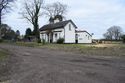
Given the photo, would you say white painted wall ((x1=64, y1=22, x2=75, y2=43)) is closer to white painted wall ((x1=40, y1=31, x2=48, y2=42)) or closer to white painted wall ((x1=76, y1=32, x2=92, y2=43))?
white painted wall ((x1=76, y1=32, x2=92, y2=43))

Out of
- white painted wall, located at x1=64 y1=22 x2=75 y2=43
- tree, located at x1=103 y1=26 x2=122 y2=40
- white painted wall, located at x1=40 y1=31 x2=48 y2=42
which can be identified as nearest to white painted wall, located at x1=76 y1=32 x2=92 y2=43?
white painted wall, located at x1=64 y1=22 x2=75 y2=43

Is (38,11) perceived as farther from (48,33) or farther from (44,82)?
(44,82)

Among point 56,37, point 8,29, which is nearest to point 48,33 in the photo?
point 56,37

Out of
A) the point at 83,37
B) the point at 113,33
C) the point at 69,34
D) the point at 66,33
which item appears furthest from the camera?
the point at 113,33

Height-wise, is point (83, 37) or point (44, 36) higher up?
point (44, 36)

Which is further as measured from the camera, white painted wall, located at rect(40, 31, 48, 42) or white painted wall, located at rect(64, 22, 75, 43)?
white painted wall, located at rect(40, 31, 48, 42)

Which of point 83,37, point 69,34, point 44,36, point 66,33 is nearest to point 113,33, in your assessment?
point 83,37

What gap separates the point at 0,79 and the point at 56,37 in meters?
52.7

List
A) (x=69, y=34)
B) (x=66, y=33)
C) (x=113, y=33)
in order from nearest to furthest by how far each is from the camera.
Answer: (x=66, y=33)
(x=69, y=34)
(x=113, y=33)

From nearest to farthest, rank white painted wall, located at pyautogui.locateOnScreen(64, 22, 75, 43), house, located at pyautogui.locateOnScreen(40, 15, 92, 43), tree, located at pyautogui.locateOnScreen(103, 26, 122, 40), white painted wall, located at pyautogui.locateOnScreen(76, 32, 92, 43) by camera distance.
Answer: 1. house, located at pyautogui.locateOnScreen(40, 15, 92, 43)
2. white painted wall, located at pyautogui.locateOnScreen(64, 22, 75, 43)
3. white painted wall, located at pyautogui.locateOnScreen(76, 32, 92, 43)
4. tree, located at pyautogui.locateOnScreen(103, 26, 122, 40)

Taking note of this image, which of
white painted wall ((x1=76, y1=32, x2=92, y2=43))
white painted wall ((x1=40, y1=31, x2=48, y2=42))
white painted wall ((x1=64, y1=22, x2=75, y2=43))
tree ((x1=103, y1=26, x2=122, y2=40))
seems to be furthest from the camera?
tree ((x1=103, y1=26, x2=122, y2=40))

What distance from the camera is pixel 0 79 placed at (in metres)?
12.5

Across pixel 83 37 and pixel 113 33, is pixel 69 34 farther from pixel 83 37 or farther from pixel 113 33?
pixel 113 33

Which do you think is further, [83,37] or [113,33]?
[113,33]
